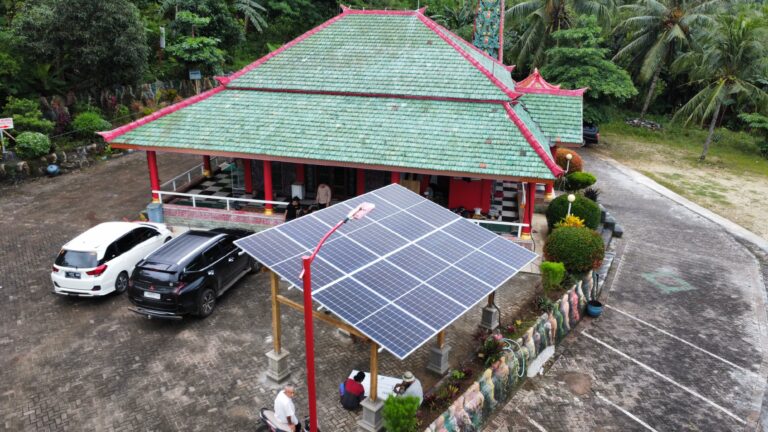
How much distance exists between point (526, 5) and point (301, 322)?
33664mm

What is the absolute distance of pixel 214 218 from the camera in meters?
19.4

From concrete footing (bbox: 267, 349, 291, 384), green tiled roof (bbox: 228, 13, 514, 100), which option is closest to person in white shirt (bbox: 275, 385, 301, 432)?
concrete footing (bbox: 267, 349, 291, 384)

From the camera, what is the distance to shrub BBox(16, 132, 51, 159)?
2403 cm

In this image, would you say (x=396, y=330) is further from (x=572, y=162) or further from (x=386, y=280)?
(x=572, y=162)

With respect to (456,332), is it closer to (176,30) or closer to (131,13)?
(131,13)

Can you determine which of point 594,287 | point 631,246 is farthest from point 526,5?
point 594,287

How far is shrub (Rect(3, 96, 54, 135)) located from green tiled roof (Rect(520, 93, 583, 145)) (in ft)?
72.8

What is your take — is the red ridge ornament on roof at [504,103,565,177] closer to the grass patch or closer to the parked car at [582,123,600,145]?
the grass patch

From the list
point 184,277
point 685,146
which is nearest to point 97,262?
point 184,277

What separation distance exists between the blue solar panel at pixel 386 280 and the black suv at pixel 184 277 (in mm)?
5470

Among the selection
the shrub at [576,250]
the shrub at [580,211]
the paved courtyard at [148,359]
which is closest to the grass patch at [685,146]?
the shrub at [580,211]

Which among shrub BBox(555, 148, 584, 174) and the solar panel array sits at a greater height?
the solar panel array

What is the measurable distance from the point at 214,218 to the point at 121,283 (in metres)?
4.74

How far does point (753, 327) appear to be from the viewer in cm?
1571
